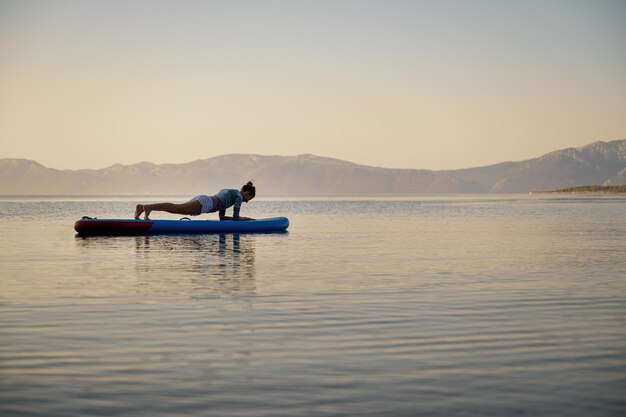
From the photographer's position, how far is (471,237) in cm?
3084

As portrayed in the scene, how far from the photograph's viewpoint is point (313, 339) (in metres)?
9.09

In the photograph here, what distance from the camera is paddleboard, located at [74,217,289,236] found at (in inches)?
1173

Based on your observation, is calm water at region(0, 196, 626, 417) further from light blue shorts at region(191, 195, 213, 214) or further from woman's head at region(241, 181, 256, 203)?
light blue shorts at region(191, 195, 213, 214)

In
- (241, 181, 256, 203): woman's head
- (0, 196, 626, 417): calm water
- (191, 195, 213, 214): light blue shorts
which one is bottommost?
(0, 196, 626, 417): calm water

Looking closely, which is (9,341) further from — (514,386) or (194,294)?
(514,386)

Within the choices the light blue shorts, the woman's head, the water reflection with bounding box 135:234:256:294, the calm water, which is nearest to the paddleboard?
the water reflection with bounding box 135:234:256:294

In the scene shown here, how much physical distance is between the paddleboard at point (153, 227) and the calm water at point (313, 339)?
10.6 metres

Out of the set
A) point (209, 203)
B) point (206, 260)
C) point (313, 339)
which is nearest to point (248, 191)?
point (209, 203)

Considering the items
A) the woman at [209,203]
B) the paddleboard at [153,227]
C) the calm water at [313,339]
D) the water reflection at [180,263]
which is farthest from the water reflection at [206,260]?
the woman at [209,203]

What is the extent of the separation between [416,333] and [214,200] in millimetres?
21063

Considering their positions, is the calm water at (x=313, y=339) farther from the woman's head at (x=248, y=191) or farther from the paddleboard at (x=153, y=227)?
the paddleboard at (x=153, y=227)

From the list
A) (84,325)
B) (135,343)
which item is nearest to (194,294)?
(84,325)

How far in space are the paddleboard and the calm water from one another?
10.6m

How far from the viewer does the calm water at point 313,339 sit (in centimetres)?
646
